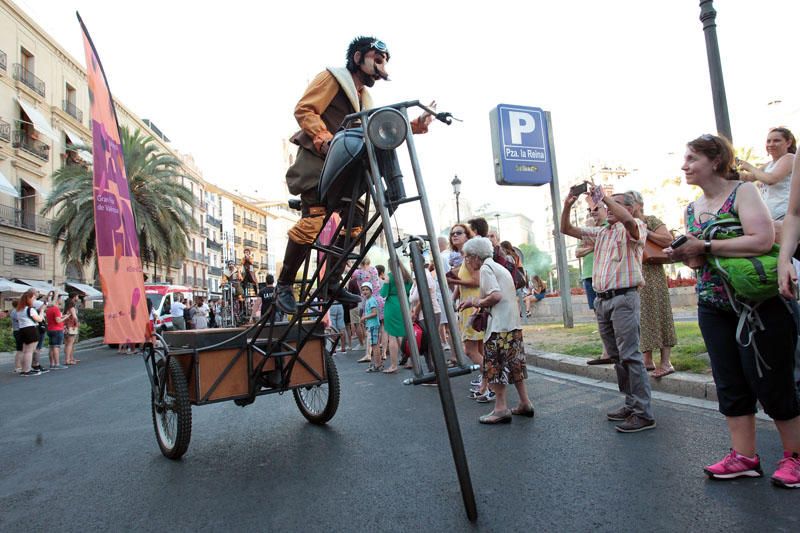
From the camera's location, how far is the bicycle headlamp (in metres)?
2.64

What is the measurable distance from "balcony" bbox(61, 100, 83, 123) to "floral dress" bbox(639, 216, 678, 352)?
40.8 meters

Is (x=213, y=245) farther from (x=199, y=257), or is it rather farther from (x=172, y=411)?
(x=172, y=411)

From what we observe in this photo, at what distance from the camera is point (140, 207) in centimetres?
2736

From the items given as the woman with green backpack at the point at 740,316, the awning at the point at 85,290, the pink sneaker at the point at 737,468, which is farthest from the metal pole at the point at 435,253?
the awning at the point at 85,290

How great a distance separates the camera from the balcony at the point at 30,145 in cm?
3222

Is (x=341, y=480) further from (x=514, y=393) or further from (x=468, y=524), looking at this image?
(x=514, y=393)

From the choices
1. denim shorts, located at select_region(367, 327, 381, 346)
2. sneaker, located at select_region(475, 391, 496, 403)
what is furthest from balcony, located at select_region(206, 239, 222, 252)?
sneaker, located at select_region(475, 391, 496, 403)

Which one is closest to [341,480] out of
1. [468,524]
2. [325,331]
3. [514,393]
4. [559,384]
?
[468,524]

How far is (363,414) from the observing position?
202 inches

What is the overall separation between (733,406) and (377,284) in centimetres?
803

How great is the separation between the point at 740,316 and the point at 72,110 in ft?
143

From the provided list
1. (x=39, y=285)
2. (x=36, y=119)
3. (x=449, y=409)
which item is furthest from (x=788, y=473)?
(x=36, y=119)

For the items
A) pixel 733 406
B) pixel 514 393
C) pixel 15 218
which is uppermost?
pixel 15 218

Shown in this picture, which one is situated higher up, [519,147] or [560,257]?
[519,147]
